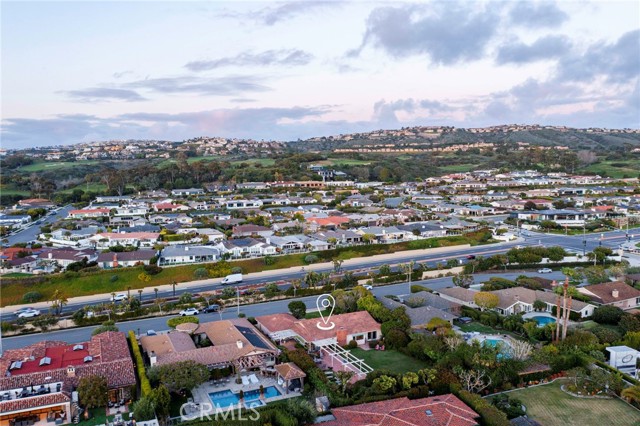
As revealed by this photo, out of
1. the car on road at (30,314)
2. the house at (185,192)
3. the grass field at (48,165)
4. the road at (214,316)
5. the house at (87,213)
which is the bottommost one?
the road at (214,316)

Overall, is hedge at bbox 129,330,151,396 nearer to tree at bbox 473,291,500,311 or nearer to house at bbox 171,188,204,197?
tree at bbox 473,291,500,311

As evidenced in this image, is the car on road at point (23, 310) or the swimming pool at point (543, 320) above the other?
the car on road at point (23, 310)

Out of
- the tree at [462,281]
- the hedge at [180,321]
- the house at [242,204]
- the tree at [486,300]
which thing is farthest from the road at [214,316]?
the house at [242,204]

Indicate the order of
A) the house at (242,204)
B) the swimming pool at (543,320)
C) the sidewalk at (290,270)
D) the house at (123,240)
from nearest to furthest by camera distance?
1. the swimming pool at (543,320)
2. the sidewalk at (290,270)
3. the house at (123,240)
4. the house at (242,204)

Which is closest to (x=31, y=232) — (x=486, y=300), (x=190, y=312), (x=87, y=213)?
(x=87, y=213)

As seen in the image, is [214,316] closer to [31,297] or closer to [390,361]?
[390,361]

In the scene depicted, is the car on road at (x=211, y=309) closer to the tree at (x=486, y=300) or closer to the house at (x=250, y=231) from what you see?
the tree at (x=486, y=300)

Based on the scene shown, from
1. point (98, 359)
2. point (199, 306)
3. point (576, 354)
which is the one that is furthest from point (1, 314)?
point (576, 354)

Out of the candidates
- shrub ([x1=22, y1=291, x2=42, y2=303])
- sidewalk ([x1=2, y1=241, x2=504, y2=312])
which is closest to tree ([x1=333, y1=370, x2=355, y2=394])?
sidewalk ([x1=2, y1=241, x2=504, y2=312])
